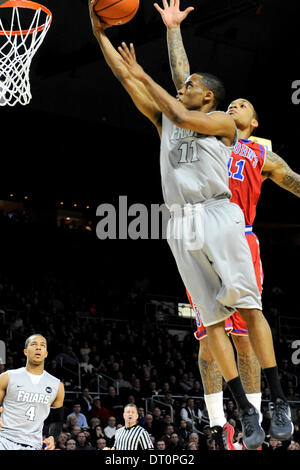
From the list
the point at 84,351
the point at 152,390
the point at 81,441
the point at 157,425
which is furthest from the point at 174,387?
the point at 81,441

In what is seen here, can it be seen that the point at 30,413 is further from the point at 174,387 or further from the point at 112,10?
the point at 174,387

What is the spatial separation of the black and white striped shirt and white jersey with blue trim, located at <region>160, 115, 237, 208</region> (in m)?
6.03

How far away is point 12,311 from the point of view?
1590cm

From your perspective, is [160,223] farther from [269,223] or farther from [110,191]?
[269,223]

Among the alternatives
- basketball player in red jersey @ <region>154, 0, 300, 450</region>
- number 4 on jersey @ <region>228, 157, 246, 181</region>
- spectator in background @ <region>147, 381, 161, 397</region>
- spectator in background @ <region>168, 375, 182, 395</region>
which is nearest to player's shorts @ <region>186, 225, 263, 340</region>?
basketball player in red jersey @ <region>154, 0, 300, 450</region>

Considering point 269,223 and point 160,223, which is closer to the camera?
point 160,223

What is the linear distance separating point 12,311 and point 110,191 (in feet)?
21.4

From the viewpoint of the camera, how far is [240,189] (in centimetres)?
564

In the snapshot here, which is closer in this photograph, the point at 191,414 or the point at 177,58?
the point at 177,58

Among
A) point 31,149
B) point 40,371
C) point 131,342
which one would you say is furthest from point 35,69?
point 40,371

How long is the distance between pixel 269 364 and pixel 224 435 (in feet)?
3.53

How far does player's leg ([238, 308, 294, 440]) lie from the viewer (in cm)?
414

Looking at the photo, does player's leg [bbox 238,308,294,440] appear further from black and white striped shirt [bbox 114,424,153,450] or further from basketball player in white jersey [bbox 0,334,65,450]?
black and white striped shirt [bbox 114,424,153,450]

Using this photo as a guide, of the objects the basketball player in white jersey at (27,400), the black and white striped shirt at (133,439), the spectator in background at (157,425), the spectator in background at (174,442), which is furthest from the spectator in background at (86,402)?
the basketball player in white jersey at (27,400)
